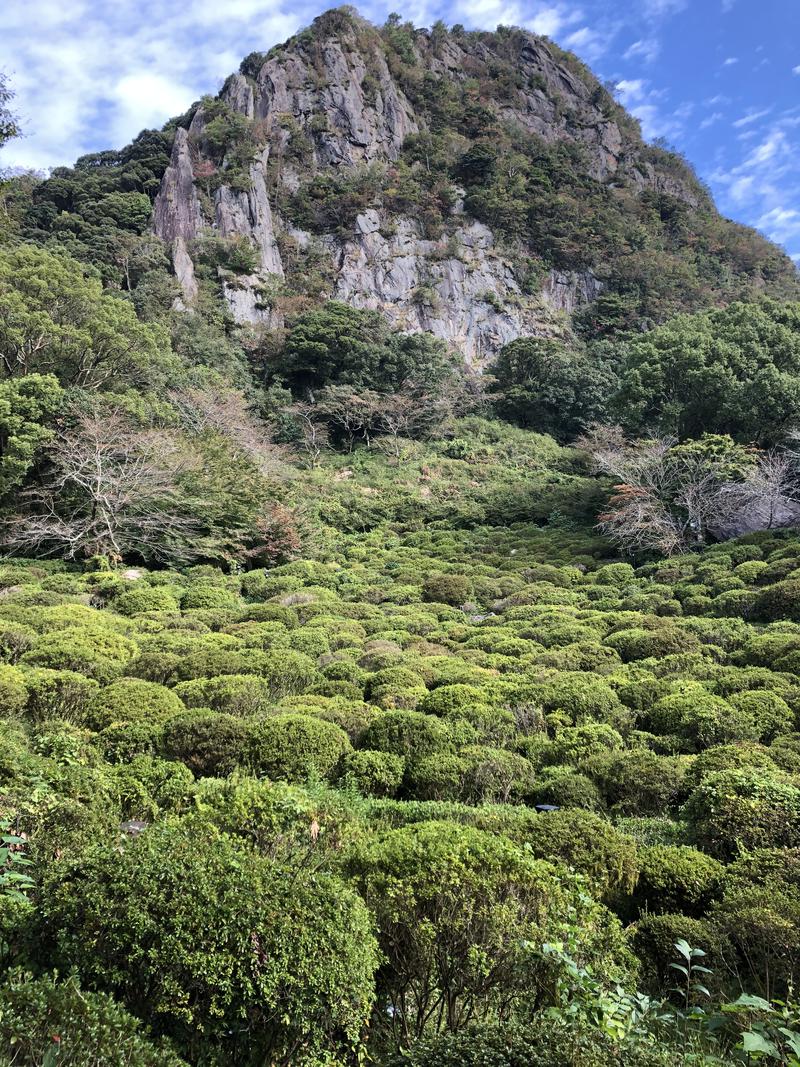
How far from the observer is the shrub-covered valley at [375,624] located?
291cm

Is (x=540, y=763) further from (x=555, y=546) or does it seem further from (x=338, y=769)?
(x=555, y=546)

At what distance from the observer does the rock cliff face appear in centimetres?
4500

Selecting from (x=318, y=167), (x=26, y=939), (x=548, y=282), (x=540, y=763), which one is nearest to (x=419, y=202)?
(x=318, y=167)

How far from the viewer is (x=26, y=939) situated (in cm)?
299

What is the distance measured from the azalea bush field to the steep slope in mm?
36243

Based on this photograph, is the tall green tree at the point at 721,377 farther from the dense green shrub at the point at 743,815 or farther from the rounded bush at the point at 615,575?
the dense green shrub at the point at 743,815

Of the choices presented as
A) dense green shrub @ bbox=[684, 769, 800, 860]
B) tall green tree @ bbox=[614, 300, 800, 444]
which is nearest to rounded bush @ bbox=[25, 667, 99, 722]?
dense green shrub @ bbox=[684, 769, 800, 860]

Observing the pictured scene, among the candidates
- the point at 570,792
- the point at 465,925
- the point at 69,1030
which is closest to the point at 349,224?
the point at 570,792

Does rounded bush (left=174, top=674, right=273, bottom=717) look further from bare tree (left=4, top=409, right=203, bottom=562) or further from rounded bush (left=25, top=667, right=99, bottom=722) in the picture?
bare tree (left=4, top=409, right=203, bottom=562)

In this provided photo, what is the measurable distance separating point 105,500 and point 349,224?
130 ft

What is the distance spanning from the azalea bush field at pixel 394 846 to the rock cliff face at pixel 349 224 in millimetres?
36537

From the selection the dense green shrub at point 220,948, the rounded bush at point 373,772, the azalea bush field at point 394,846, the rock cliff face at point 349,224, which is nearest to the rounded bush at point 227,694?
the azalea bush field at point 394,846

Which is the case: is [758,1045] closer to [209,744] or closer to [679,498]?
[209,744]

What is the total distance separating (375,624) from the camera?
1343 cm
